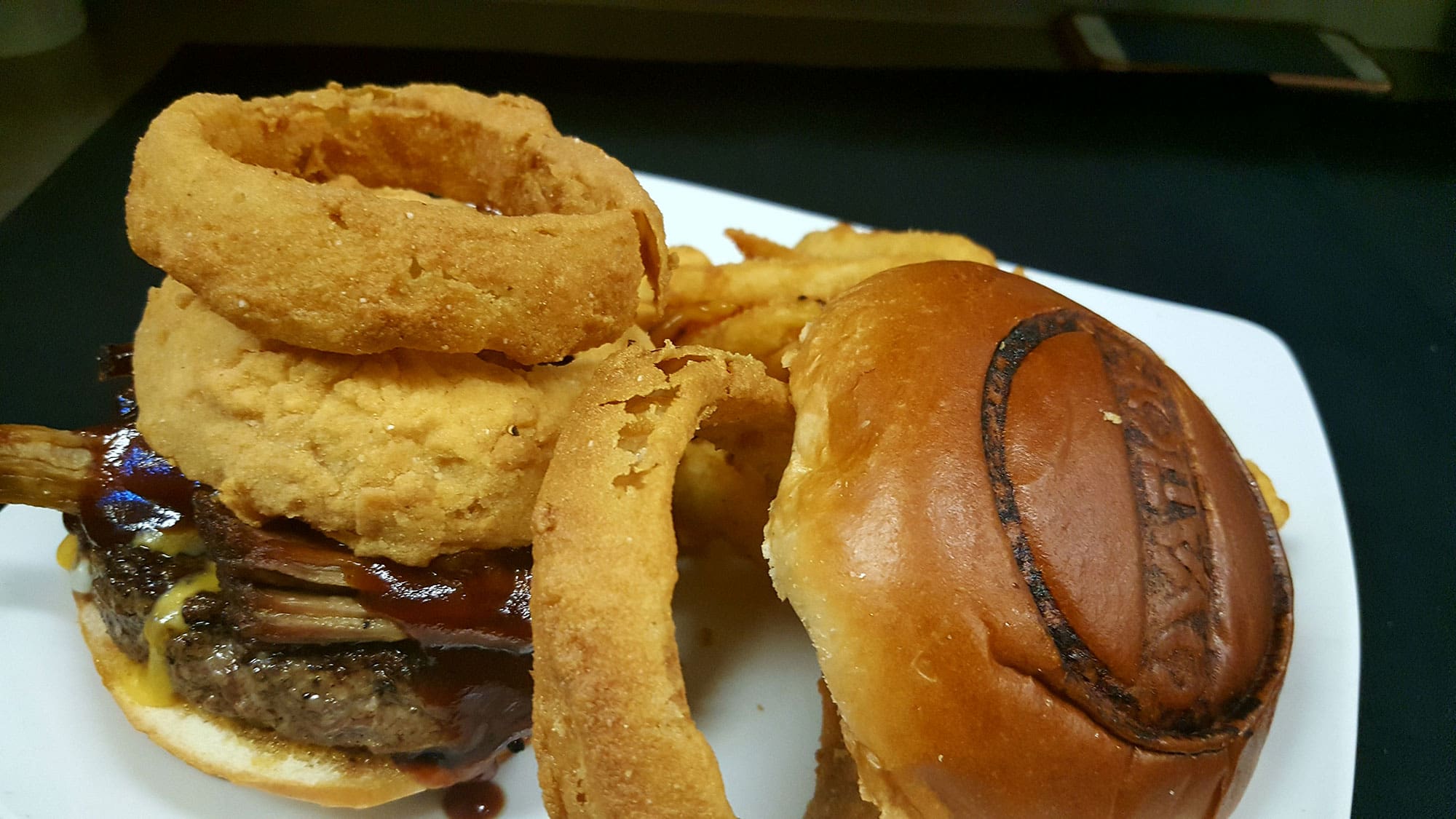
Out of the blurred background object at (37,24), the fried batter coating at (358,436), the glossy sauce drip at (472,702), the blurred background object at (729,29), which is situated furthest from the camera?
the blurred background object at (729,29)

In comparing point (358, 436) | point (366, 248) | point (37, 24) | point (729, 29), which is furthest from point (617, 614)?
point (729, 29)

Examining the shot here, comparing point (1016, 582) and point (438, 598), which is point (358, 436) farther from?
point (1016, 582)

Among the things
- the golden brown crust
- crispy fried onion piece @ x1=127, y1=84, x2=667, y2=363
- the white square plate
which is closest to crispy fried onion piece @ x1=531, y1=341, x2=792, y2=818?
crispy fried onion piece @ x1=127, y1=84, x2=667, y2=363

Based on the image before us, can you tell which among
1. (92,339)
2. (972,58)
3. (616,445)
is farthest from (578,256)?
(972,58)

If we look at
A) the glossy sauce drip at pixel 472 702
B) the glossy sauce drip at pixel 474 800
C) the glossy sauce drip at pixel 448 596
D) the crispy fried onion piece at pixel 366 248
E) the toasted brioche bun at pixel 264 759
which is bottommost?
the glossy sauce drip at pixel 474 800

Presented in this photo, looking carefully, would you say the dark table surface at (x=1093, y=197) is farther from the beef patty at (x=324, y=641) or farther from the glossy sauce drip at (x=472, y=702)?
the glossy sauce drip at (x=472, y=702)

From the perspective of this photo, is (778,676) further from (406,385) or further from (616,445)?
(406,385)

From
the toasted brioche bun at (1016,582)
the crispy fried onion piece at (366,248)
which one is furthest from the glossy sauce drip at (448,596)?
the toasted brioche bun at (1016,582)
